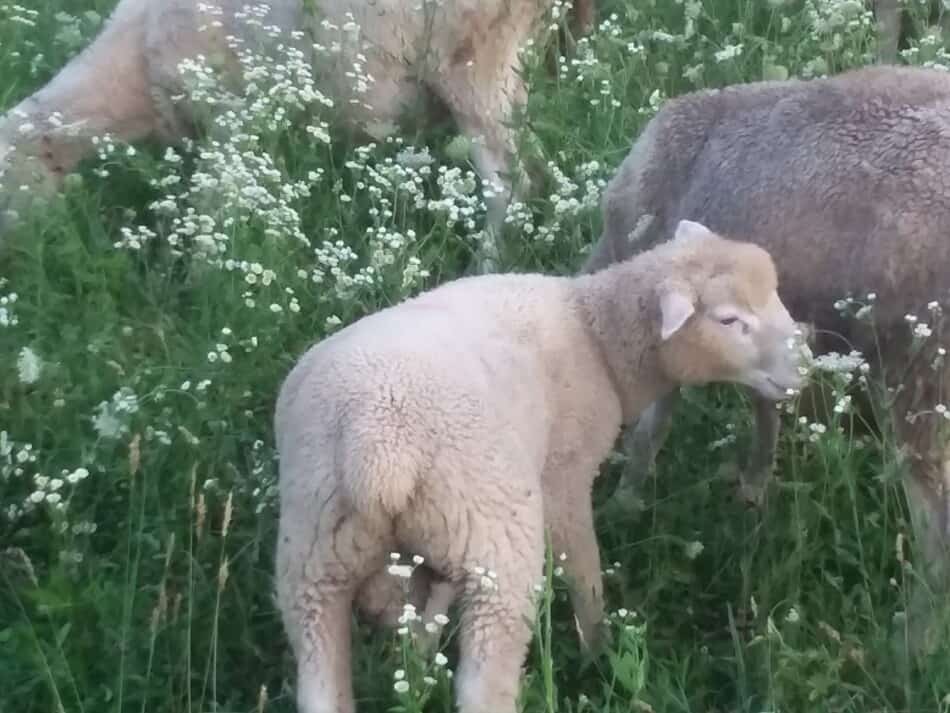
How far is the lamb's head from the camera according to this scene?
4023mm

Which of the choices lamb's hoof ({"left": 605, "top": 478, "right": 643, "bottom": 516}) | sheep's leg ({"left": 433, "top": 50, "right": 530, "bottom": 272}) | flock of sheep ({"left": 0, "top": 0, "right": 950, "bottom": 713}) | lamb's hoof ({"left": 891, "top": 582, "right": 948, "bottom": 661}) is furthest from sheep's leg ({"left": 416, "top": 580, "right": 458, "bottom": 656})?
sheep's leg ({"left": 433, "top": 50, "right": 530, "bottom": 272})

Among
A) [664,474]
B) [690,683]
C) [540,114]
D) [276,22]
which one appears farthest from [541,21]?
[690,683]

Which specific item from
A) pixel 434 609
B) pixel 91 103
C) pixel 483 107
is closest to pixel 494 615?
pixel 434 609

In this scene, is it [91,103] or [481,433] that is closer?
[481,433]

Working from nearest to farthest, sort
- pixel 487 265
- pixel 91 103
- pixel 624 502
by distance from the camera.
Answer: pixel 624 502
pixel 487 265
pixel 91 103

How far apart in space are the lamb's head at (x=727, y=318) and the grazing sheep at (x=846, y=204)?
145mm

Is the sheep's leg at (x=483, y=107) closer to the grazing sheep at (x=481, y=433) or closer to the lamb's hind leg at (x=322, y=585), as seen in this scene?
the grazing sheep at (x=481, y=433)

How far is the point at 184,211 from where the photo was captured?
5.96 meters

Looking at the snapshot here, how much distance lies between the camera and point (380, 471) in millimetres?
3402

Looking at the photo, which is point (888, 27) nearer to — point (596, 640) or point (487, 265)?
point (487, 265)

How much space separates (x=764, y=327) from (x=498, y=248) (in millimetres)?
1829

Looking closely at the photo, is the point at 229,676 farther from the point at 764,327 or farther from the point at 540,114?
the point at 540,114

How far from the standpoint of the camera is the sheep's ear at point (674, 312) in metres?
4.01

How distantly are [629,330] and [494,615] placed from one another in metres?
1.04
